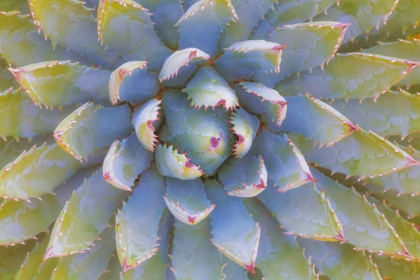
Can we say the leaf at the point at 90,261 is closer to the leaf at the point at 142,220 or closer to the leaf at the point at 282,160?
the leaf at the point at 142,220

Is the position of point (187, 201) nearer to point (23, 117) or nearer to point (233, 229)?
point (233, 229)

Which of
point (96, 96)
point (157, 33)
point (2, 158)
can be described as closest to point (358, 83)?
point (157, 33)

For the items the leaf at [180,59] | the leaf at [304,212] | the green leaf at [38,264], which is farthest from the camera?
the green leaf at [38,264]

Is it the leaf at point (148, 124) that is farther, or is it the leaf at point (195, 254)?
the leaf at point (195, 254)

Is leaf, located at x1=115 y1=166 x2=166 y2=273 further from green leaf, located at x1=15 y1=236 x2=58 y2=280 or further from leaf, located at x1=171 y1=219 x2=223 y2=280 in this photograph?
green leaf, located at x1=15 y1=236 x2=58 y2=280

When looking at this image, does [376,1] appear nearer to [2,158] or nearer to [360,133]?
[360,133]

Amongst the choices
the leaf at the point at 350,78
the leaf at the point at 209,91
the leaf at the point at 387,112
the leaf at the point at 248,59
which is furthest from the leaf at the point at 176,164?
the leaf at the point at 387,112

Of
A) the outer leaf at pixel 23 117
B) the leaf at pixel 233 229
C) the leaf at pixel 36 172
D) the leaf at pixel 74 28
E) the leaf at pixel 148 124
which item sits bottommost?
the leaf at pixel 233 229
